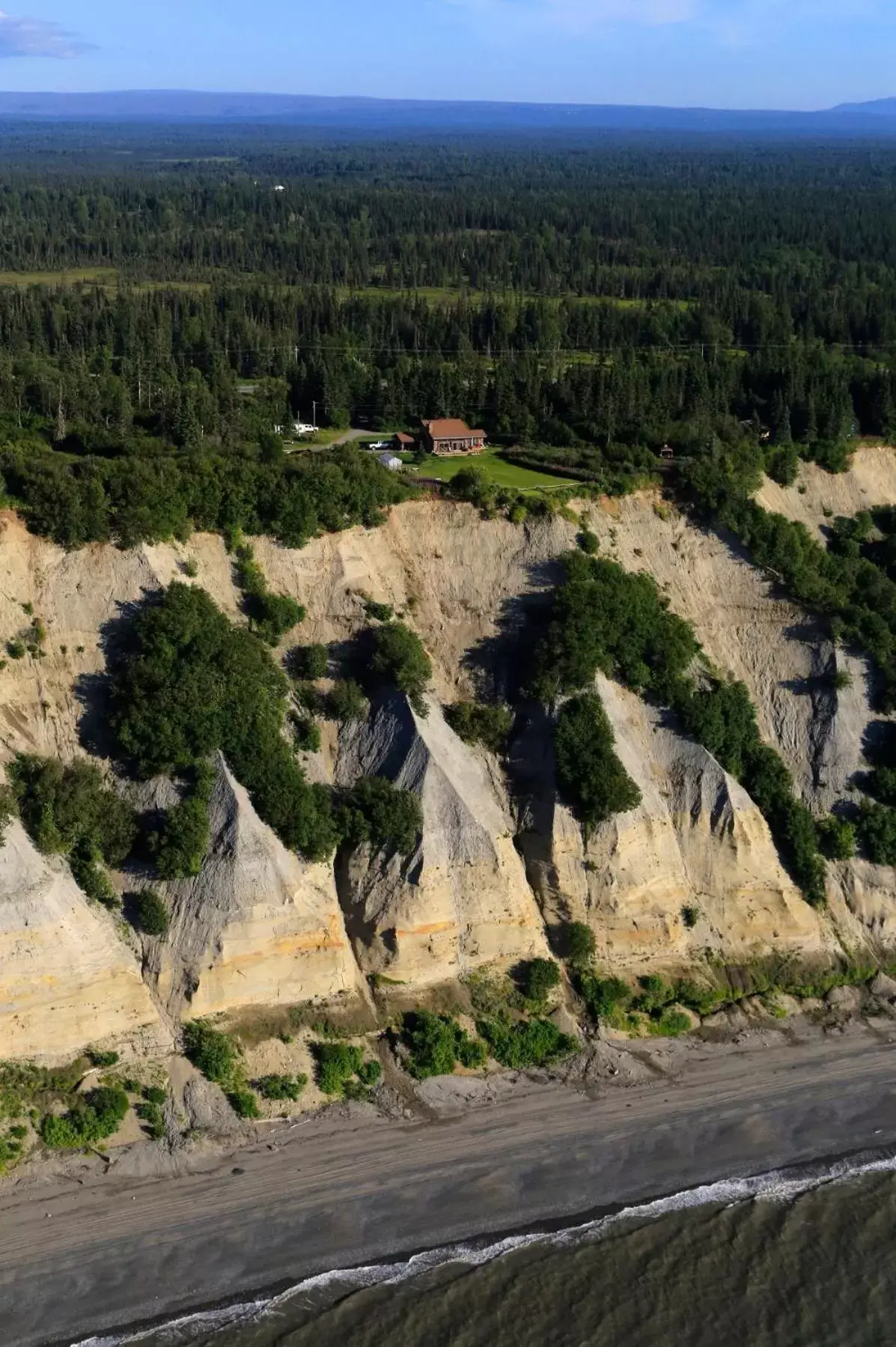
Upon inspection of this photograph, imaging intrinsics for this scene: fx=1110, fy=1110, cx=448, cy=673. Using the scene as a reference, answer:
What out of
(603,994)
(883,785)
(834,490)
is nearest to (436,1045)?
(603,994)

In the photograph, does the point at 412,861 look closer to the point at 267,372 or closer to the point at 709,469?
the point at 709,469

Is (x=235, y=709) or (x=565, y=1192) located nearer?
(x=565, y=1192)

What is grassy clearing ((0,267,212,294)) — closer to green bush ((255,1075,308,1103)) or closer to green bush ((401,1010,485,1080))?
green bush ((401,1010,485,1080))

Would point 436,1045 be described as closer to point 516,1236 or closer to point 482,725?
point 516,1236

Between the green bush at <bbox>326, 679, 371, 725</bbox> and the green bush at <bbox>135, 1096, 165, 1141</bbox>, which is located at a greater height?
the green bush at <bbox>326, 679, 371, 725</bbox>

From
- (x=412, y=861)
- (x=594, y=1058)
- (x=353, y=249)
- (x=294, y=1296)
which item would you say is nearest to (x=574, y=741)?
(x=412, y=861)

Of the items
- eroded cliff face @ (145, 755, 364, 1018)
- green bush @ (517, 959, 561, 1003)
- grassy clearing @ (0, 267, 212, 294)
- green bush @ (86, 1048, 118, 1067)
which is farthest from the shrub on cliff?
grassy clearing @ (0, 267, 212, 294)
